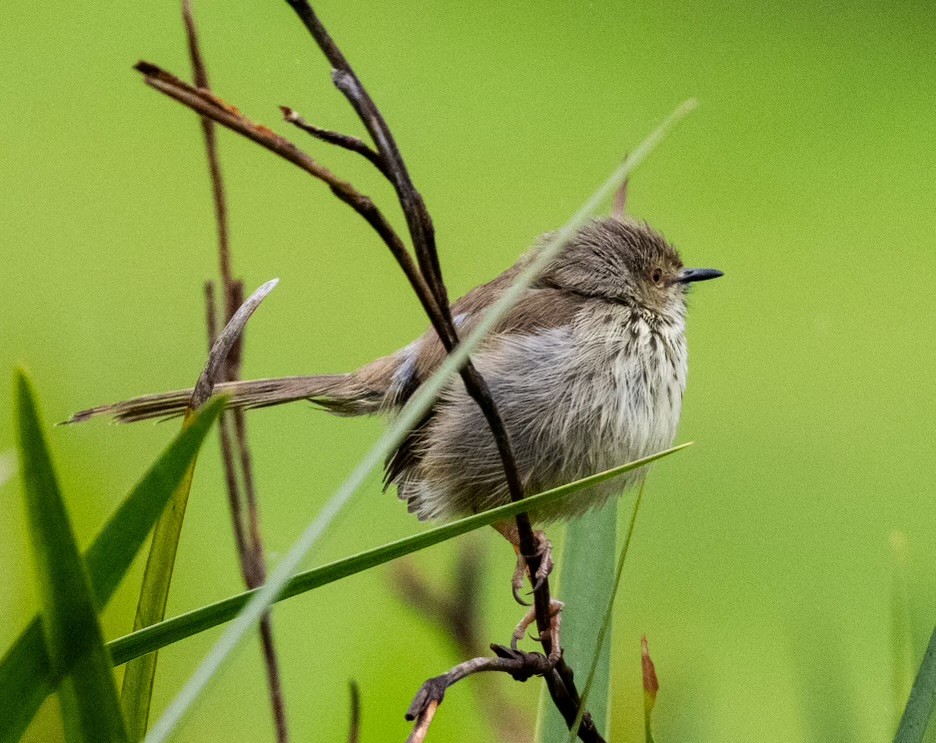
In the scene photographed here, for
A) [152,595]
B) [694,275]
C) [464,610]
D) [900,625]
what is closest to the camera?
[152,595]

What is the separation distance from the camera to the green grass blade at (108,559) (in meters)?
0.79

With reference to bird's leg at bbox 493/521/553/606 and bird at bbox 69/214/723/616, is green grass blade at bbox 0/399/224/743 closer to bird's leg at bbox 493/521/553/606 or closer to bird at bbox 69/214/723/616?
bird's leg at bbox 493/521/553/606

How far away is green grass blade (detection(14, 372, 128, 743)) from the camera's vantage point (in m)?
0.73

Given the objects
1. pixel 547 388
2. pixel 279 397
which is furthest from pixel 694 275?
pixel 279 397

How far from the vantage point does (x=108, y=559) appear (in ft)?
2.71

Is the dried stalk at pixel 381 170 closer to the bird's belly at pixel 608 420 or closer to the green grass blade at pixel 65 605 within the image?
the green grass blade at pixel 65 605

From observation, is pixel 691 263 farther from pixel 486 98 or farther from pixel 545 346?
pixel 545 346

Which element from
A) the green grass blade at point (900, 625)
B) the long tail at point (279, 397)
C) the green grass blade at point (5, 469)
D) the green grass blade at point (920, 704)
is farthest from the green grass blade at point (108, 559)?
the long tail at point (279, 397)

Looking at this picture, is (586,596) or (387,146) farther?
(586,596)

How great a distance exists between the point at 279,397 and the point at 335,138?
153 centimetres

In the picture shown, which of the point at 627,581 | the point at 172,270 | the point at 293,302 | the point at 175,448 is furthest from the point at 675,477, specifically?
the point at 175,448

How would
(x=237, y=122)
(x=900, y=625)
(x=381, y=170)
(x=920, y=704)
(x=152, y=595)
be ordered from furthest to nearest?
1. (x=900, y=625)
2. (x=920, y=704)
3. (x=152, y=595)
4. (x=381, y=170)
5. (x=237, y=122)

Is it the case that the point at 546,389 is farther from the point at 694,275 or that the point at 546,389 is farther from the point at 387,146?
the point at 387,146

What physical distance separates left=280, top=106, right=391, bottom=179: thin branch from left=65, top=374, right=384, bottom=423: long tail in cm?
136
